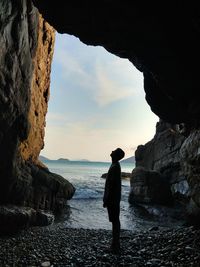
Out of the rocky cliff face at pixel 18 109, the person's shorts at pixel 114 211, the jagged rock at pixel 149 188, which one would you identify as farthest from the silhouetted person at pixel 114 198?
the jagged rock at pixel 149 188

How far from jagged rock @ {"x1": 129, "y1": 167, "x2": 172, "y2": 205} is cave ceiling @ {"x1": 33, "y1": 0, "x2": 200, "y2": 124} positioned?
15072mm

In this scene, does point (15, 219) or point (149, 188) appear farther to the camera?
point (149, 188)

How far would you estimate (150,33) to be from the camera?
45.1 feet

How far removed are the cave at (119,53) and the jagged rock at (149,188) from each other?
13.4 meters

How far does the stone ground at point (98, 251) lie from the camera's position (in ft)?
30.4

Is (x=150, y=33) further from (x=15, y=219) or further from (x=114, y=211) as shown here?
(x=15, y=219)

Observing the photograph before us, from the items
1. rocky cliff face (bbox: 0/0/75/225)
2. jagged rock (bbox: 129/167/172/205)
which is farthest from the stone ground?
jagged rock (bbox: 129/167/172/205)

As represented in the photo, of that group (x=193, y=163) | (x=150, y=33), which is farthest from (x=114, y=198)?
A: (x=150, y=33)

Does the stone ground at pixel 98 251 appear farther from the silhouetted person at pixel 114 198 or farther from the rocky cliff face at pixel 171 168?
the rocky cliff face at pixel 171 168

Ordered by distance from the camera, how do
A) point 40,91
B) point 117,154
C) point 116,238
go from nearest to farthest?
point 116,238, point 117,154, point 40,91

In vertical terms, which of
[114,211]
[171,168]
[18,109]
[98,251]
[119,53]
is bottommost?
[98,251]

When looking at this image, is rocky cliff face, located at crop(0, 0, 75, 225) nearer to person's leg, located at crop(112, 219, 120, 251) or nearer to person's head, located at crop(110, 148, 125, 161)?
person's head, located at crop(110, 148, 125, 161)

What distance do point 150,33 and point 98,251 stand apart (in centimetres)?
991

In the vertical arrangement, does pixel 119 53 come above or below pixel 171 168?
above
